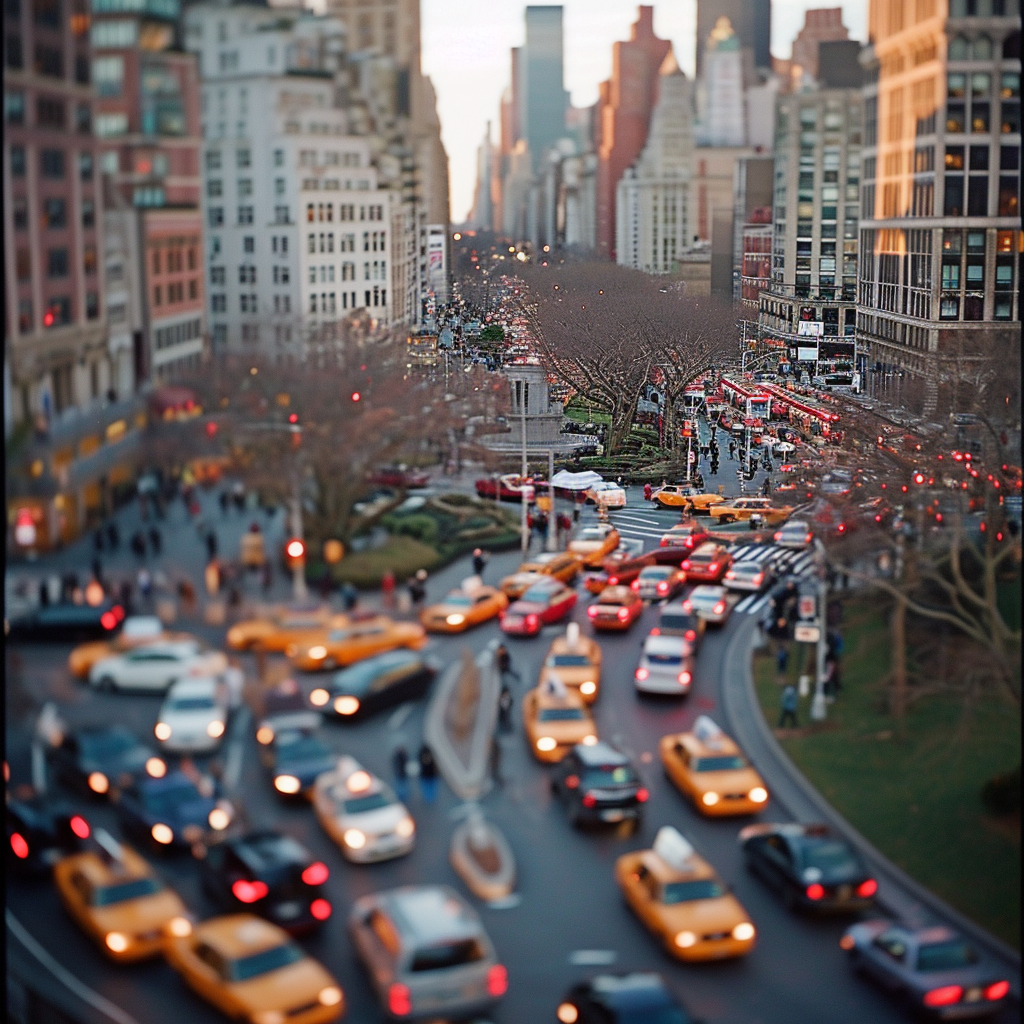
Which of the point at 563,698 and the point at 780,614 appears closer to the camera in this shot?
the point at 563,698

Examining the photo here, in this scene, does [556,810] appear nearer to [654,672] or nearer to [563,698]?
[563,698]

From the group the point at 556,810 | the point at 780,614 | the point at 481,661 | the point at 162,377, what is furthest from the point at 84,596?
the point at 780,614

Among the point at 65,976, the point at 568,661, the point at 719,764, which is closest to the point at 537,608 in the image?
the point at 568,661

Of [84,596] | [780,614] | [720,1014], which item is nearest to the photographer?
[720,1014]

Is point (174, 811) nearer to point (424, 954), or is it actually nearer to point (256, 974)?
point (256, 974)

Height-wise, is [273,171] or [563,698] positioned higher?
[273,171]

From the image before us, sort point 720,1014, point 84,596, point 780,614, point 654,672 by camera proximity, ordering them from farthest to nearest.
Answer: point 780,614 → point 654,672 → point 84,596 → point 720,1014

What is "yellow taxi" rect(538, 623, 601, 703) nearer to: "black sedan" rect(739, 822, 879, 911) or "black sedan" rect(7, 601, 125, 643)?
"black sedan" rect(739, 822, 879, 911)

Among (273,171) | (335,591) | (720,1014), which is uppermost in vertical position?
(273,171)
